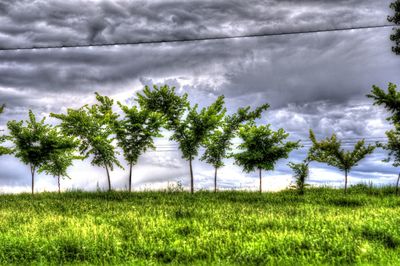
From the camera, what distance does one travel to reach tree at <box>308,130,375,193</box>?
31531 mm

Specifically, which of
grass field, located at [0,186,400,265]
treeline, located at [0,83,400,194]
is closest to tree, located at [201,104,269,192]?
treeline, located at [0,83,400,194]

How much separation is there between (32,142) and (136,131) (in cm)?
901

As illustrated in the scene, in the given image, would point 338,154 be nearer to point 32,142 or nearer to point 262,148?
point 262,148

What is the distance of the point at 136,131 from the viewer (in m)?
36.0

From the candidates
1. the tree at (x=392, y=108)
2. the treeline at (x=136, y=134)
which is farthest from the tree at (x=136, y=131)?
the tree at (x=392, y=108)

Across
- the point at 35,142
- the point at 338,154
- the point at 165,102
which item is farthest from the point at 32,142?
the point at 338,154

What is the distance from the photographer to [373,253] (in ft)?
36.4

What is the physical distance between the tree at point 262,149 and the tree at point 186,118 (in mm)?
3788

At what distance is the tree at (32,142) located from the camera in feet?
117

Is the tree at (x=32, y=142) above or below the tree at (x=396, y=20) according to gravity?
below

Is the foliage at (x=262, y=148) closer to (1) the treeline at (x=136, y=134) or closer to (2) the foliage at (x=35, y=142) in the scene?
(1) the treeline at (x=136, y=134)

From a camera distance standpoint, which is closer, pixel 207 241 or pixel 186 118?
pixel 207 241

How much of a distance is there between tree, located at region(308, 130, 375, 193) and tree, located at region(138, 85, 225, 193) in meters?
8.74

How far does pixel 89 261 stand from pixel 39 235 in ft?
11.1
